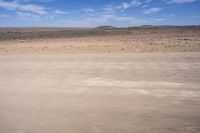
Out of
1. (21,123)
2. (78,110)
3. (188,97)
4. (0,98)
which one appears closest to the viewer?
(21,123)

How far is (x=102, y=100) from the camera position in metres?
5.19

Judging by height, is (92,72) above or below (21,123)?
above

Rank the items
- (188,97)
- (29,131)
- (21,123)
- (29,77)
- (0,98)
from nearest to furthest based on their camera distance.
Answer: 1. (29,131)
2. (21,123)
3. (188,97)
4. (0,98)
5. (29,77)

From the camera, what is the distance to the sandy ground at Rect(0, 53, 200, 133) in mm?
4020

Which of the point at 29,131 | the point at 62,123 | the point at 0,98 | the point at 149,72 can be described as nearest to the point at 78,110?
the point at 62,123

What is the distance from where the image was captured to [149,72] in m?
7.61

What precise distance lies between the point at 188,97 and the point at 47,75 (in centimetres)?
517

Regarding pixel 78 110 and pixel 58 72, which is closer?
pixel 78 110

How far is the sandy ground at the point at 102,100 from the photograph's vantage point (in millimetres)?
4020

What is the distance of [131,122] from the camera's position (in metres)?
4.07

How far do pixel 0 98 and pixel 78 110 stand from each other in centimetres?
250

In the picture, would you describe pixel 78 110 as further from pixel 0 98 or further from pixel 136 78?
pixel 136 78

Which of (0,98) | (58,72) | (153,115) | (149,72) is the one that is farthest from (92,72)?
(153,115)

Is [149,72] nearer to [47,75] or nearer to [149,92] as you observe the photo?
[149,92]
